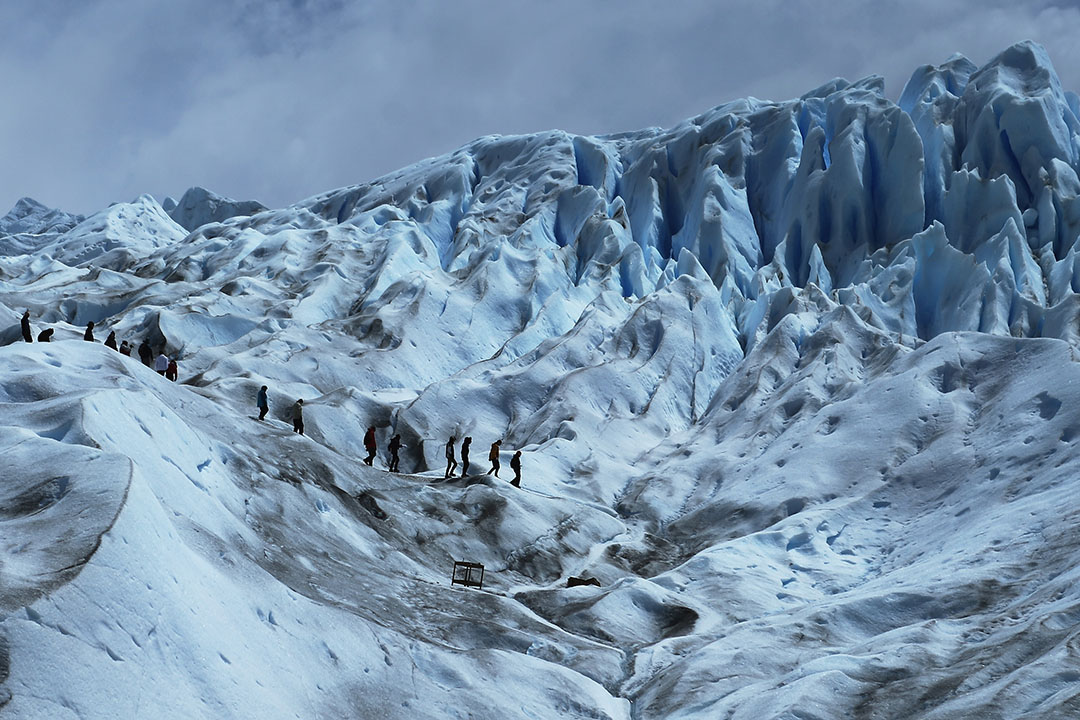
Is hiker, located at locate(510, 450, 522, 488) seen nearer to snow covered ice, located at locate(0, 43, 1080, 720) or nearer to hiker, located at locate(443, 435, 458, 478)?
snow covered ice, located at locate(0, 43, 1080, 720)

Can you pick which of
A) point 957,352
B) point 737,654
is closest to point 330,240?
point 957,352

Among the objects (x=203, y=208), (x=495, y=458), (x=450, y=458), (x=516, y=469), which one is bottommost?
(x=516, y=469)

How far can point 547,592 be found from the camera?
24.6 m

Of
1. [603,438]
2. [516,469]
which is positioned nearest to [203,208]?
[603,438]

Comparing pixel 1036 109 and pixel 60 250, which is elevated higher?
pixel 1036 109

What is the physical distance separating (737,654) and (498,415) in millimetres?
25739

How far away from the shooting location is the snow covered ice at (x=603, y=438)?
1551cm

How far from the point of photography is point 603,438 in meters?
42.1

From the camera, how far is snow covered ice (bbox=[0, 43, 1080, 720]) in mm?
15508

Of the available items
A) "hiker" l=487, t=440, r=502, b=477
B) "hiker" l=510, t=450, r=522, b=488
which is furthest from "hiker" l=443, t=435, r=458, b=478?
"hiker" l=510, t=450, r=522, b=488

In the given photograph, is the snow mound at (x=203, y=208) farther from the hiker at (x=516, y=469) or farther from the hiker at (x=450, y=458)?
the hiker at (x=516, y=469)

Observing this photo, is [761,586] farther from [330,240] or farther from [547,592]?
[330,240]

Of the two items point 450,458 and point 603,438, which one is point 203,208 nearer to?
point 603,438

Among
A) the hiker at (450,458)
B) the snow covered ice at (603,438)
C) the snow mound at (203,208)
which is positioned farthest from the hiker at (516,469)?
the snow mound at (203,208)
